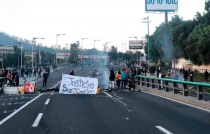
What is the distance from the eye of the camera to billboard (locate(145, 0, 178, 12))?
4809cm

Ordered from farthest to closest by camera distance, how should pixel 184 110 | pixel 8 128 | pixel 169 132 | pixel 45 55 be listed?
pixel 45 55 → pixel 184 110 → pixel 8 128 → pixel 169 132

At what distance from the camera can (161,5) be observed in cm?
4841

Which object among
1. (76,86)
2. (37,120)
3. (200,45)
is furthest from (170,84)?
(200,45)

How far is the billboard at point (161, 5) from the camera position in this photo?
48094 mm

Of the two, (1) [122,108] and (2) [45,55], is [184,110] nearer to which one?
(1) [122,108]

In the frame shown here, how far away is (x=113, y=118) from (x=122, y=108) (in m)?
3.24

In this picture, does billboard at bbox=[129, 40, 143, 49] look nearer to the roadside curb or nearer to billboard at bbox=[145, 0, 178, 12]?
billboard at bbox=[145, 0, 178, 12]

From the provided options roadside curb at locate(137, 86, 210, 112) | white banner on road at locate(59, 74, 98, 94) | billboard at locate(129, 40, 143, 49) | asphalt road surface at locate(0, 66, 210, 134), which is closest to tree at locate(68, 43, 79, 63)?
billboard at locate(129, 40, 143, 49)

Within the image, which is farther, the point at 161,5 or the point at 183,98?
the point at 161,5

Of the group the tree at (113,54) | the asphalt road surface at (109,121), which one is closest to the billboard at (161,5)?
the asphalt road surface at (109,121)

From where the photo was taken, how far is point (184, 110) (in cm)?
1509

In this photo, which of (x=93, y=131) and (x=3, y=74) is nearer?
(x=93, y=131)

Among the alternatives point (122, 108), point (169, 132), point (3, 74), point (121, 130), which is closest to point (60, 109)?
point (122, 108)

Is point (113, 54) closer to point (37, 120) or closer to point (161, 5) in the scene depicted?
point (161, 5)
